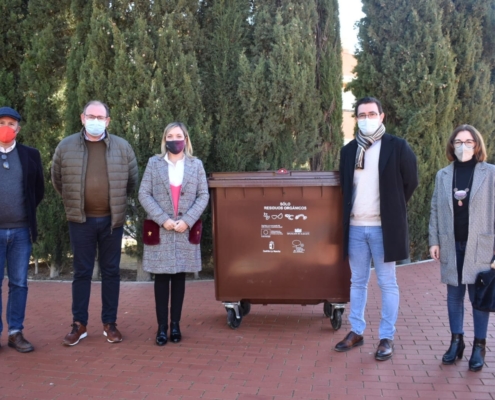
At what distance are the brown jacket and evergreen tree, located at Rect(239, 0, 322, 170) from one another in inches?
112

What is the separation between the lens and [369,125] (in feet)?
14.9

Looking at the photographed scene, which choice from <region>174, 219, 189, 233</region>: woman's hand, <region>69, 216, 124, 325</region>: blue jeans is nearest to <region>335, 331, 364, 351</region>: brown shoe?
<region>174, 219, 189, 233</region>: woman's hand

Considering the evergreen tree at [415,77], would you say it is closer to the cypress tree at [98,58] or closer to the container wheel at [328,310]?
the container wheel at [328,310]

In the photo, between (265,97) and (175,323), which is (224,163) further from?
(175,323)

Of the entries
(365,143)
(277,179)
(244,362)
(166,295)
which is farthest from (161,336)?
(365,143)

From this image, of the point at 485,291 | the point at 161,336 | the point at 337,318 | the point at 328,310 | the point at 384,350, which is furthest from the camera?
the point at 328,310

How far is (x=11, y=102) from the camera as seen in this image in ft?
26.2

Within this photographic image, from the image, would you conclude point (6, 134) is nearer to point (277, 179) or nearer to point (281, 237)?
point (277, 179)

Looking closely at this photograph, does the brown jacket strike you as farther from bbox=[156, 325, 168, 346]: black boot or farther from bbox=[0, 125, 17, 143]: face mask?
bbox=[156, 325, 168, 346]: black boot

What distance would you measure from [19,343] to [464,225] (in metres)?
3.80

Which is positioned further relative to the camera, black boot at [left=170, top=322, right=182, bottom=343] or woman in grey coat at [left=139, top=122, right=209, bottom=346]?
black boot at [left=170, top=322, right=182, bottom=343]

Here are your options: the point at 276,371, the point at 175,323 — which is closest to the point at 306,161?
the point at 175,323

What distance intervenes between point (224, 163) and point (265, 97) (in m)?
1.05

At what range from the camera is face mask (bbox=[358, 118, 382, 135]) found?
14.8ft
